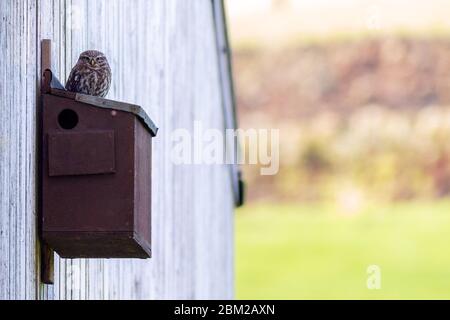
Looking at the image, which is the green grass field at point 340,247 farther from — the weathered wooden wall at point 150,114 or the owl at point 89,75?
the owl at point 89,75

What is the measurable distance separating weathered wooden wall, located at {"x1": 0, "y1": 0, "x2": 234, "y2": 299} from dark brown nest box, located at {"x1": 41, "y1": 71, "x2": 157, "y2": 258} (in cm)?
6

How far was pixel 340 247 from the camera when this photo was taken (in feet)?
70.4

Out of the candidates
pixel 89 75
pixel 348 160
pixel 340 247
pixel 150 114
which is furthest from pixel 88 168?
pixel 340 247

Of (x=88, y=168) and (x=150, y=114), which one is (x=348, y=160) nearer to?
(x=150, y=114)

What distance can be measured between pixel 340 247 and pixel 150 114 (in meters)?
15.8

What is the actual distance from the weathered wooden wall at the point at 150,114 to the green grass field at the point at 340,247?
38.8ft

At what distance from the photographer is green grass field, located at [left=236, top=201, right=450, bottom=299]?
20.9 meters

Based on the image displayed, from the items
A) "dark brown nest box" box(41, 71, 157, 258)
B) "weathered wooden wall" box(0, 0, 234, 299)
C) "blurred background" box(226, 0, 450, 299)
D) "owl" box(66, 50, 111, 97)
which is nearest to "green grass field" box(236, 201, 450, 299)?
"blurred background" box(226, 0, 450, 299)

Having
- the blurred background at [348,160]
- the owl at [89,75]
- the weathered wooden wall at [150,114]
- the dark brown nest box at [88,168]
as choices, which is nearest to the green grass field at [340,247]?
the blurred background at [348,160]

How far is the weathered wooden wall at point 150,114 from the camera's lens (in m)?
4.03

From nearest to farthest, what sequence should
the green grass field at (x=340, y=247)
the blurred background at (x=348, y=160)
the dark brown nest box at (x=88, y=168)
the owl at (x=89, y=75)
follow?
the dark brown nest box at (x=88, y=168), the owl at (x=89, y=75), the blurred background at (x=348, y=160), the green grass field at (x=340, y=247)

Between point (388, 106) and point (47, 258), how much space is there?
1751 cm
